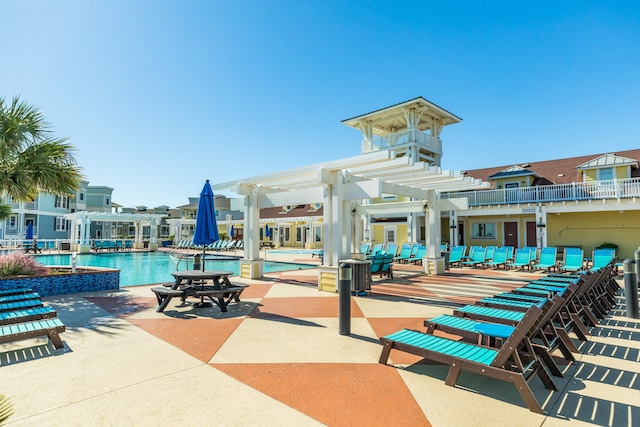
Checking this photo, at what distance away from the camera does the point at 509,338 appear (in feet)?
10.1

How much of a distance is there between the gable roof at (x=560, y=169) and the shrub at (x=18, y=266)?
74.6 ft

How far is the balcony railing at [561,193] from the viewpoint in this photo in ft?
53.8

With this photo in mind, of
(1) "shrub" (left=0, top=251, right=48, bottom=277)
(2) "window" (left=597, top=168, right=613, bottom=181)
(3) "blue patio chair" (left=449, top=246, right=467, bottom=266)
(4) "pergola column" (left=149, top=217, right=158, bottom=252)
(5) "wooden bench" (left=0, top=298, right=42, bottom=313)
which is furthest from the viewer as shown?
(4) "pergola column" (left=149, top=217, right=158, bottom=252)

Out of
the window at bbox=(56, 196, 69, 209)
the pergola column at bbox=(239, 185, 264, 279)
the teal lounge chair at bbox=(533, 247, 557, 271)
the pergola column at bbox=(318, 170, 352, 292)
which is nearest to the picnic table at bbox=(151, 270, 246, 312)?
the pergola column at bbox=(318, 170, 352, 292)

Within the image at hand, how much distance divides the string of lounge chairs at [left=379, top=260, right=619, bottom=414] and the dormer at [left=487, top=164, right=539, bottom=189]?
1698 centimetres

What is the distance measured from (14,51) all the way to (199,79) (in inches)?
199

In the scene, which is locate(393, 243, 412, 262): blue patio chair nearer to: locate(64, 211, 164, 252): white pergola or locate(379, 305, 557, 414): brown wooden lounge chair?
locate(379, 305, 557, 414): brown wooden lounge chair

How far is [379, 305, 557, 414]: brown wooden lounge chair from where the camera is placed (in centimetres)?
298

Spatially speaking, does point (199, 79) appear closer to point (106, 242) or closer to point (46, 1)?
point (46, 1)

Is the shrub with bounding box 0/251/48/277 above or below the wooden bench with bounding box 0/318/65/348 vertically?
above

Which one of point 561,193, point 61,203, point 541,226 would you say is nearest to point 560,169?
point 561,193

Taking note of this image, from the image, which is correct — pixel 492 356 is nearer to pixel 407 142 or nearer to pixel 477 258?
pixel 477 258

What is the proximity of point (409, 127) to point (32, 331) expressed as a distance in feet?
69.7

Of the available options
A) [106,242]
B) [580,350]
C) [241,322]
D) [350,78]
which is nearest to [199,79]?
[350,78]
